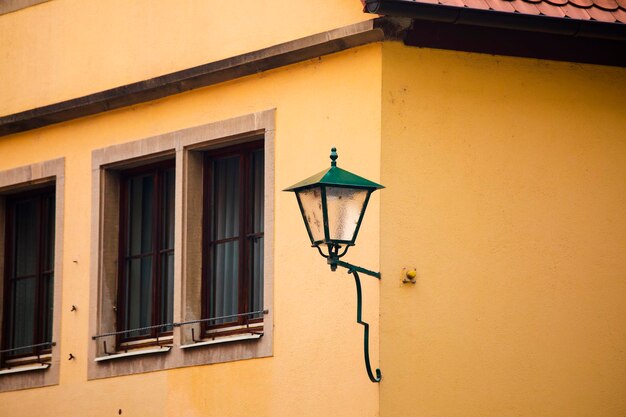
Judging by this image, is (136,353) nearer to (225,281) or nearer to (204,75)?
(225,281)

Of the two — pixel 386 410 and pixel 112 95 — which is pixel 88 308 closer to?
pixel 112 95

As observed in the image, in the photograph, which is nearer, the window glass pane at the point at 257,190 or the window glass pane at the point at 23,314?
the window glass pane at the point at 257,190

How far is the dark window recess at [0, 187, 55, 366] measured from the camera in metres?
16.9

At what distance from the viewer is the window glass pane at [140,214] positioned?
634 inches

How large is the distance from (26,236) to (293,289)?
3.98 meters

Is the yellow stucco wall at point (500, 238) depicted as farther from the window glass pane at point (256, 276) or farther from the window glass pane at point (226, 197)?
the window glass pane at point (226, 197)

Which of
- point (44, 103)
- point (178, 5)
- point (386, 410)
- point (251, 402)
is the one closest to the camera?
point (386, 410)

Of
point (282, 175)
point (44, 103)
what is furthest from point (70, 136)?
A: point (282, 175)

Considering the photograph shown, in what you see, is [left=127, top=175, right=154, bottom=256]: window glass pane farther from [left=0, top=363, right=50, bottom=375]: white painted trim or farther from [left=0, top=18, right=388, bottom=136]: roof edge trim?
[left=0, top=363, right=50, bottom=375]: white painted trim

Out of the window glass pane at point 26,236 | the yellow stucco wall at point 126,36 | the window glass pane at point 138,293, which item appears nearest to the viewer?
the yellow stucco wall at point 126,36

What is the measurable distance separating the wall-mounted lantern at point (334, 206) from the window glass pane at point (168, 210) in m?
3.36

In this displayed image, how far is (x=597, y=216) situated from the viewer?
46.6ft

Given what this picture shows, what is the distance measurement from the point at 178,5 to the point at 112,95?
988 millimetres

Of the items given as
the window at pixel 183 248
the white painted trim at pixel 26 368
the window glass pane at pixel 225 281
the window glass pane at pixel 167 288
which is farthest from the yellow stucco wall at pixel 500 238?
the white painted trim at pixel 26 368
